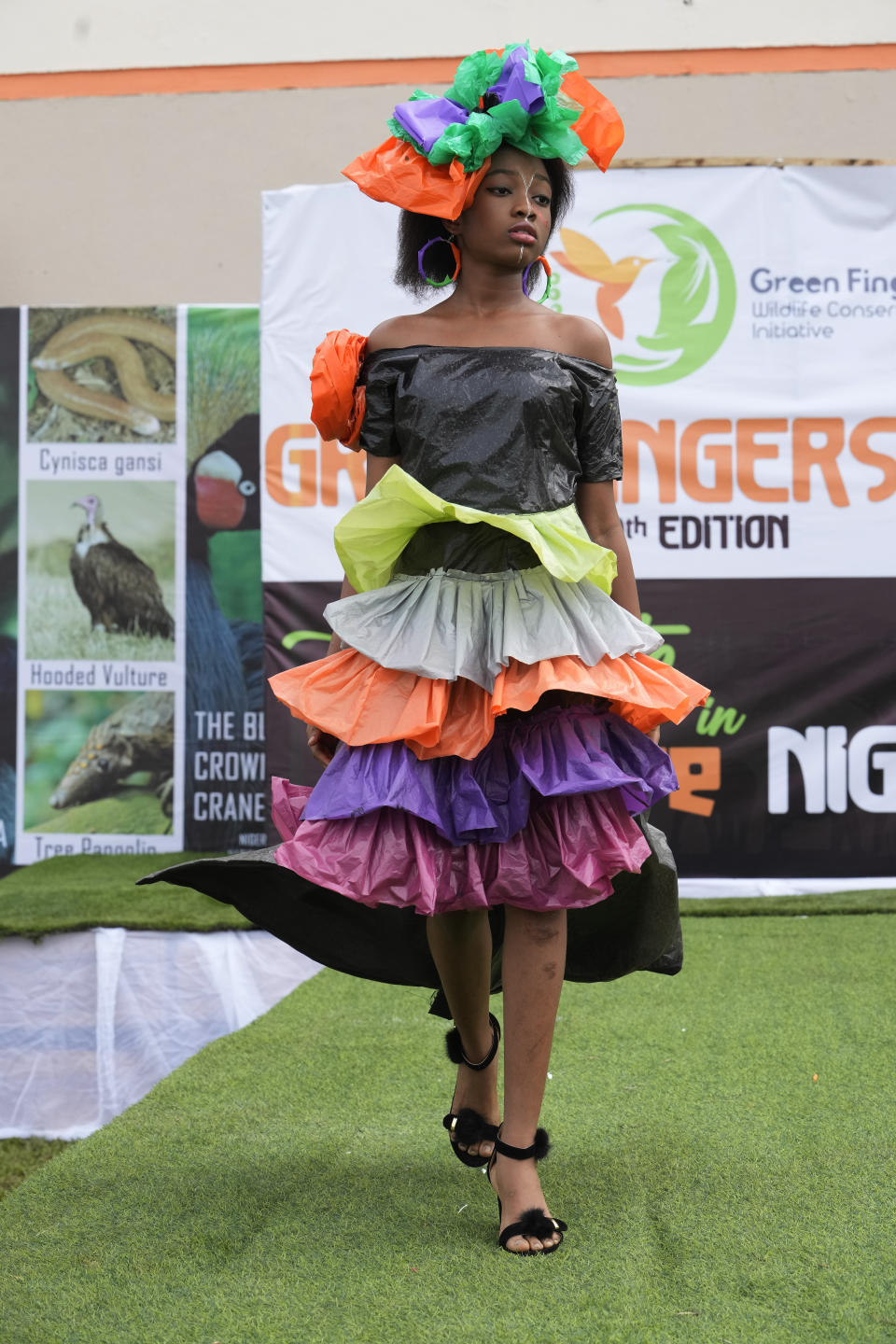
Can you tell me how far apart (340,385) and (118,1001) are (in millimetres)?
2347

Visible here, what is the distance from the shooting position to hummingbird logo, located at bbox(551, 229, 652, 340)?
4.35 m

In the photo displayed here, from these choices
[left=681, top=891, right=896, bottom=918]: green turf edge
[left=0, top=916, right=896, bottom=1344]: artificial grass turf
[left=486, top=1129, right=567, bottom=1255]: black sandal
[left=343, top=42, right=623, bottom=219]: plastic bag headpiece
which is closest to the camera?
[left=0, top=916, right=896, bottom=1344]: artificial grass turf

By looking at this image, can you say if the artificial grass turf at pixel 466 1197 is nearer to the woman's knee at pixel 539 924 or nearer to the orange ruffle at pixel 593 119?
the woman's knee at pixel 539 924

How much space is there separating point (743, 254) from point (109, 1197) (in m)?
3.46

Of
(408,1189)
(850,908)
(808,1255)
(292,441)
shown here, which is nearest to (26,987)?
(292,441)

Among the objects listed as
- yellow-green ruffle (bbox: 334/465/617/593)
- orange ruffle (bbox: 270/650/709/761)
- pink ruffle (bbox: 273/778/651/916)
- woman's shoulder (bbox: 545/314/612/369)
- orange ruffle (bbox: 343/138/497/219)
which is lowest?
pink ruffle (bbox: 273/778/651/916)

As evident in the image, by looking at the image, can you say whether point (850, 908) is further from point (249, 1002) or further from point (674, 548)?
point (249, 1002)

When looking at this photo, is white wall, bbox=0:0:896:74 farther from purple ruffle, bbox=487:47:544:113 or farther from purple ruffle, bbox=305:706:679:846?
purple ruffle, bbox=305:706:679:846

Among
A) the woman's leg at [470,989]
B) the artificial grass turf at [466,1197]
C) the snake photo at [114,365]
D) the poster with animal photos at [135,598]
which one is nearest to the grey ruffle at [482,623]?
the woman's leg at [470,989]

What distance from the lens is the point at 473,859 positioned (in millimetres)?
1726

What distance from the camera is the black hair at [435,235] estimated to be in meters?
1.96

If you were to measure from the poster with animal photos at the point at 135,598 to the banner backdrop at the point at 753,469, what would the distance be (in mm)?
905

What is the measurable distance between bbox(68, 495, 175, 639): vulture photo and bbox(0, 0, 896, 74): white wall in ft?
7.67

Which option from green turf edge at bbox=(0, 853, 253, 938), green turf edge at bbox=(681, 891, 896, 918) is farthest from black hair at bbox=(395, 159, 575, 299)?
green turf edge at bbox=(681, 891, 896, 918)
